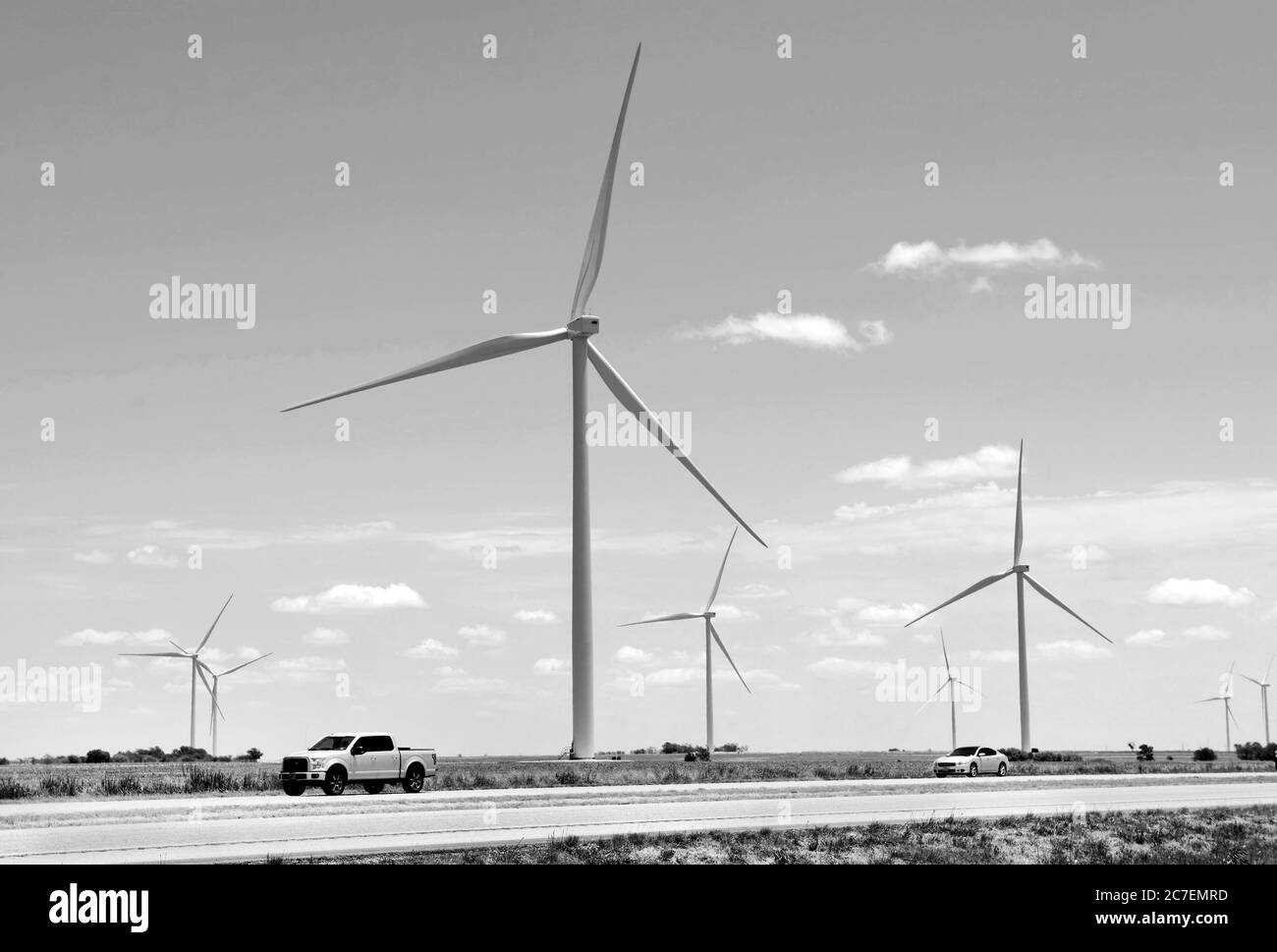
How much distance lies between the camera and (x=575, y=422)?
70625mm

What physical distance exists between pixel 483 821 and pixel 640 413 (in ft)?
129

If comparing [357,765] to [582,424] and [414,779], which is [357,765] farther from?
[582,424]

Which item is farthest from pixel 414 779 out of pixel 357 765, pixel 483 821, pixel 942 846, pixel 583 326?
pixel 583 326

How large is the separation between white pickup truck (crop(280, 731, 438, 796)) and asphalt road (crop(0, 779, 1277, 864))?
3208mm

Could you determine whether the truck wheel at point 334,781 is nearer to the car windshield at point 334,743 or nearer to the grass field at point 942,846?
the car windshield at point 334,743

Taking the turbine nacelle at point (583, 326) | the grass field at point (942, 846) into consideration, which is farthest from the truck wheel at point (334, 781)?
the turbine nacelle at point (583, 326)

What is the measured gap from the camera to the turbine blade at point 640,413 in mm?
62438

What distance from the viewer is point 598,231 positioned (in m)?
73.9

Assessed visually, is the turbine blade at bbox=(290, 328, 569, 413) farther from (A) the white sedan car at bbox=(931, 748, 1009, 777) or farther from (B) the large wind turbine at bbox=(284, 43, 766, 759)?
(A) the white sedan car at bbox=(931, 748, 1009, 777)

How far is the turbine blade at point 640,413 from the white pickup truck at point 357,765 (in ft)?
58.3

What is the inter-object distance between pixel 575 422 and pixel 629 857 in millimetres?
45825
